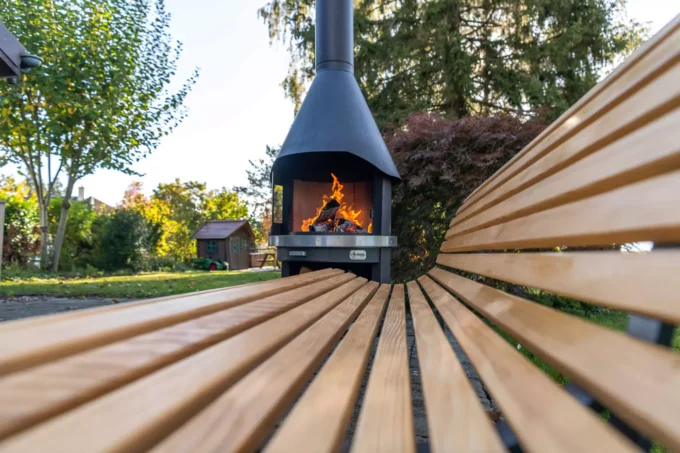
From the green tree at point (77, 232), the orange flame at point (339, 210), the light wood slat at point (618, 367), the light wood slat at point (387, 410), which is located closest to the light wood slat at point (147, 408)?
the light wood slat at point (387, 410)

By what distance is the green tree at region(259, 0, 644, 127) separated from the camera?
27.1ft

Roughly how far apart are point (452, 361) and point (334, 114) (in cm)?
406

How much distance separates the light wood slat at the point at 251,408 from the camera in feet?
1.73

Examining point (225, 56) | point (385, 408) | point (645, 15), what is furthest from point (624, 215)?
point (225, 56)

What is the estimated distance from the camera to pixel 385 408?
69 centimetres

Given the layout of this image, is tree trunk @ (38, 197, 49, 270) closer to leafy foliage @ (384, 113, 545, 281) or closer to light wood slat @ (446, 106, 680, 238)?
leafy foliage @ (384, 113, 545, 281)

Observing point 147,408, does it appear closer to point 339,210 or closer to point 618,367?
point 618,367

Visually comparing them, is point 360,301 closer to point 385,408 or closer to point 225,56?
point 385,408

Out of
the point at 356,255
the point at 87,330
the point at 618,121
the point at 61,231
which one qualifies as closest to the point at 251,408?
the point at 87,330

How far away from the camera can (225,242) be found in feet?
67.5

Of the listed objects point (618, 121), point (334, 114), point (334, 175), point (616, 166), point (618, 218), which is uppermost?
point (334, 114)

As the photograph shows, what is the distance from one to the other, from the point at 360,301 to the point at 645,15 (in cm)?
1068

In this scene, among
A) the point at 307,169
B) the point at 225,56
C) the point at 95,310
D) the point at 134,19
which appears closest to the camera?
the point at 95,310

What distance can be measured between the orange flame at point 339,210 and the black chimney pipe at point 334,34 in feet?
4.59
